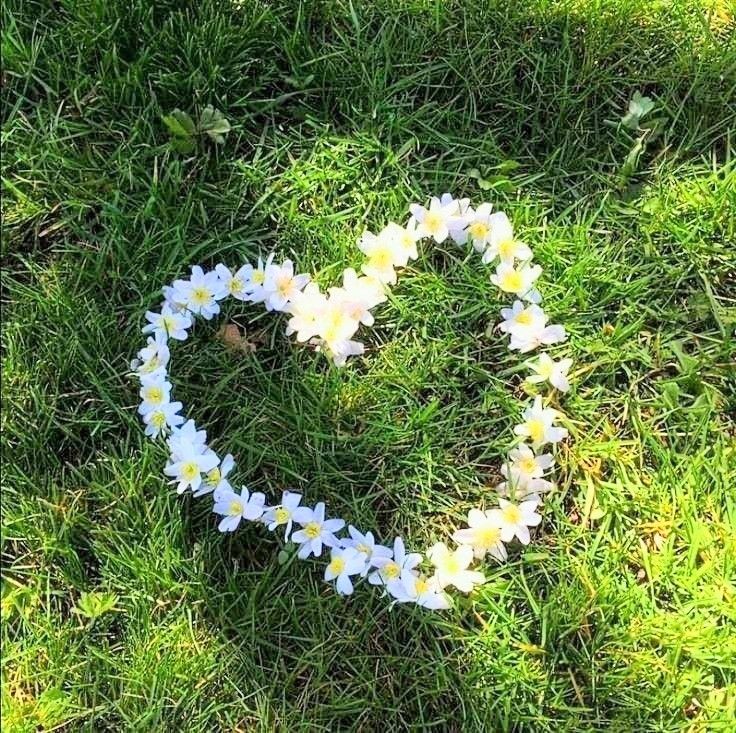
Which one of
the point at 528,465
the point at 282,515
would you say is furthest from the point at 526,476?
the point at 282,515

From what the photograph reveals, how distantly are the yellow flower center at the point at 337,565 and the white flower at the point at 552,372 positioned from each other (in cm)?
65

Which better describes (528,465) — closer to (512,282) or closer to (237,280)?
(512,282)

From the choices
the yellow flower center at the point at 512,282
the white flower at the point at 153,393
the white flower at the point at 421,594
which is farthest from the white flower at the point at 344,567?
the yellow flower center at the point at 512,282

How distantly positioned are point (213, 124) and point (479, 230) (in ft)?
2.47

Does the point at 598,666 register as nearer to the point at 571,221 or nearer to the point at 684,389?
the point at 684,389

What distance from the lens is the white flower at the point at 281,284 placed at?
2.31 metres

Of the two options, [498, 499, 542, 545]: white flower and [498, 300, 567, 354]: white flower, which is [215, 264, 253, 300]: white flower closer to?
[498, 300, 567, 354]: white flower

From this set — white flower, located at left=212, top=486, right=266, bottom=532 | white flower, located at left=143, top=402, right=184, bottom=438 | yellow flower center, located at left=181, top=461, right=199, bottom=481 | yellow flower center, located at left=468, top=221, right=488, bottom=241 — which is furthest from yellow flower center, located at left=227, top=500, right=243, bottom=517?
yellow flower center, located at left=468, top=221, right=488, bottom=241

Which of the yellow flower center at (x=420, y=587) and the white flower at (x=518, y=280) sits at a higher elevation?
the white flower at (x=518, y=280)

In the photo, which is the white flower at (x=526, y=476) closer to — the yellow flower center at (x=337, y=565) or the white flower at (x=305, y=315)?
the yellow flower center at (x=337, y=565)

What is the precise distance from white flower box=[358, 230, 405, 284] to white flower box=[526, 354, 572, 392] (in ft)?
1.41

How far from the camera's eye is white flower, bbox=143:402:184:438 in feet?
7.23

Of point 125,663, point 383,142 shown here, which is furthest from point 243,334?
point 125,663

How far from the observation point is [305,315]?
7.47 feet
